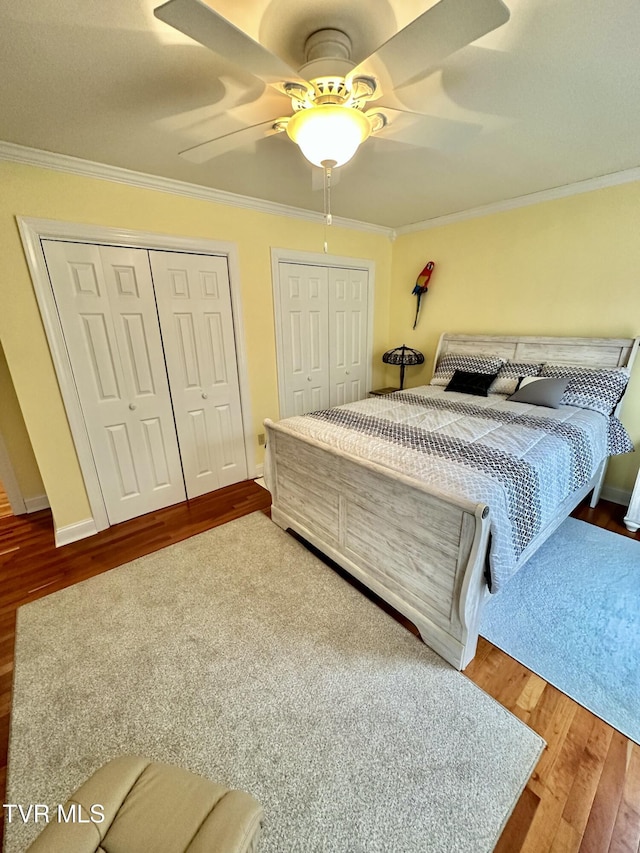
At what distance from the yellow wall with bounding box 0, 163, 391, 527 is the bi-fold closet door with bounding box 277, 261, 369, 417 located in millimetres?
188

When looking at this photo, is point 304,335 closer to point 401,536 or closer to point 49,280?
point 49,280

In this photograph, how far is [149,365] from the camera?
2.58 metres

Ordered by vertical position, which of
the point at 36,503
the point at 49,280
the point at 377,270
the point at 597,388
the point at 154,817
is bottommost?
the point at 36,503

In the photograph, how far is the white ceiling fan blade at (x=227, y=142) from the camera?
1.49 metres

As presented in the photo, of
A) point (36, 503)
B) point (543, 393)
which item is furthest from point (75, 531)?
point (543, 393)

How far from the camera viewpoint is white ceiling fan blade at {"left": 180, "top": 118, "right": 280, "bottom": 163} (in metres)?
1.49

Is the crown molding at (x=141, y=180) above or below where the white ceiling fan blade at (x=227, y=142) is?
above

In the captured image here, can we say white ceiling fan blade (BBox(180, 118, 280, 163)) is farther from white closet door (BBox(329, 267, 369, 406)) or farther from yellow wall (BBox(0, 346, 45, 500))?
yellow wall (BBox(0, 346, 45, 500))

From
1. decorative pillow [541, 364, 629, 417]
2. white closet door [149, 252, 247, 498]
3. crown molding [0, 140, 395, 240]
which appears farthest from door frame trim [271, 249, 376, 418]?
decorative pillow [541, 364, 629, 417]

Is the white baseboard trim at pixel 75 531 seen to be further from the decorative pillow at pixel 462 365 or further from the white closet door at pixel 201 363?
the decorative pillow at pixel 462 365

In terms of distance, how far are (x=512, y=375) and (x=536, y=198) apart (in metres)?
1.43

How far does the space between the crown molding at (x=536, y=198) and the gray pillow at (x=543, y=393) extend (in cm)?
142

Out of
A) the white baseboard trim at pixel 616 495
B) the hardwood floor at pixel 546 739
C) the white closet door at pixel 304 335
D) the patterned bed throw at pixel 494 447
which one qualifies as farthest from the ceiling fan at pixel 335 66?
the white baseboard trim at pixel 616 495

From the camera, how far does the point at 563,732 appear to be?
1.30 metres
